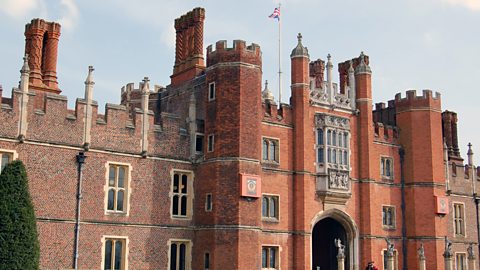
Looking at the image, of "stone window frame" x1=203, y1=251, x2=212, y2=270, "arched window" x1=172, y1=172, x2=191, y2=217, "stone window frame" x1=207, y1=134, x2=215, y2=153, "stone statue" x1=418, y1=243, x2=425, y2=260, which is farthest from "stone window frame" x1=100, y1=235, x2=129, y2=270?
"stone statue" x1=418, y1=243, x2=425, y2=260

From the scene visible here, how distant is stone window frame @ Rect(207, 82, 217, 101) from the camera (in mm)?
31131

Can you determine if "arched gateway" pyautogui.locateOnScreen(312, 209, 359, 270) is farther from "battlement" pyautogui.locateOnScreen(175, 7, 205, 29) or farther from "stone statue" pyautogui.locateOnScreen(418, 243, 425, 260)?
"battlement" pyautogui.locateOnScreen(175, 7, 205, 29)

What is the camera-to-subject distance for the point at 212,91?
31.4 metres

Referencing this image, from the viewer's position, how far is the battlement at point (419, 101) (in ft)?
127

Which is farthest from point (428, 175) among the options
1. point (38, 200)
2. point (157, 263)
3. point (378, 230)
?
point (38, 200)

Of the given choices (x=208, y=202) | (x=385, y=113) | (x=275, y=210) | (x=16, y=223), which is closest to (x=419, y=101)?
(x=385, y=113)

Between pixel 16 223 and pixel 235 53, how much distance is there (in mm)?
12411

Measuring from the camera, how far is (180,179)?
100ft

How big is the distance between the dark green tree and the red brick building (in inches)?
60.6

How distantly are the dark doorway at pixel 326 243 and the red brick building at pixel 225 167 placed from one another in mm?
85

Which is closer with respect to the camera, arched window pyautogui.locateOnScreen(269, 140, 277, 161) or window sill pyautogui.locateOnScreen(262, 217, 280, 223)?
window sill pyautogui.locateOnScreen(262, 217, 280, 223)

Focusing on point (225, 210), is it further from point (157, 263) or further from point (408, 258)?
point (408, 258)

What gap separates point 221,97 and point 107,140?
220 inches

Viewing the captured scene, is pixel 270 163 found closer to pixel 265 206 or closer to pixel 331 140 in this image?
pixel 265 206
